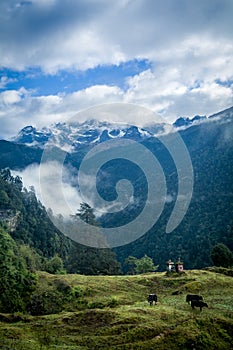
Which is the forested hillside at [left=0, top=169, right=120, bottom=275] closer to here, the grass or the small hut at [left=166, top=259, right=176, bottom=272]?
the small hut at [left=166, top=259, right=176, bottom=272]

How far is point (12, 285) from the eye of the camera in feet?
130

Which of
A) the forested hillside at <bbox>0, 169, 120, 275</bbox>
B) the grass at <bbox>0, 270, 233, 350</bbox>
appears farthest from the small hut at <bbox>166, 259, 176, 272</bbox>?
the forested hillside at <bbox>0, 169, 120, 275</bbox>

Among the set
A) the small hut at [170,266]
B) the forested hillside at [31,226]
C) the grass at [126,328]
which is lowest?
the grass at [126,328]

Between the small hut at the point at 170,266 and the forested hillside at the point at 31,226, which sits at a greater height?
the forested hillside at the point at 31,226

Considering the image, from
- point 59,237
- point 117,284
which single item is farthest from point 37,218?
point 117,284

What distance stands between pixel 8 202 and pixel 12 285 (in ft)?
409

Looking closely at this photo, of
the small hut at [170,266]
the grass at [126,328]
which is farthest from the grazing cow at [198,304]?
the small hut at [170,266]

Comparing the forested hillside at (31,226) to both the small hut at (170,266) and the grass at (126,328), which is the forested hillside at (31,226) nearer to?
the small hut at (170,266)

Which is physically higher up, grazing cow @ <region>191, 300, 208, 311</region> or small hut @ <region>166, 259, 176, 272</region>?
small hut @ <region>166, 259, 176, 272</region>

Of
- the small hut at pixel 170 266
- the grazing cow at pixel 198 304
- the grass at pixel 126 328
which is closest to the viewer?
the grass at pixel 126 328

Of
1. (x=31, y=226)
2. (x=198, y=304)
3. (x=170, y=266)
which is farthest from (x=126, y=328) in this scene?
(x=31, y=226)

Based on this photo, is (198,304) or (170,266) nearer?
(198,304)

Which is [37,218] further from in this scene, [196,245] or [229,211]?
[229,211]

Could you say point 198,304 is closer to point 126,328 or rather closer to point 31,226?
point 126,328
